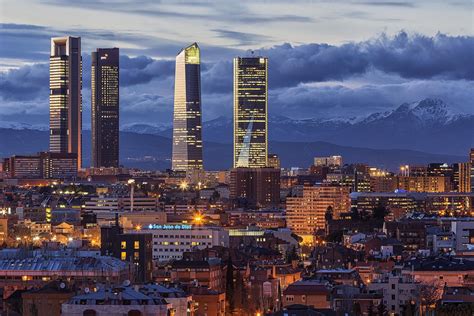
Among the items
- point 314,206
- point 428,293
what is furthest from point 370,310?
point 314,206

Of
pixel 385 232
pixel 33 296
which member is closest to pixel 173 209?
pixel 385 232

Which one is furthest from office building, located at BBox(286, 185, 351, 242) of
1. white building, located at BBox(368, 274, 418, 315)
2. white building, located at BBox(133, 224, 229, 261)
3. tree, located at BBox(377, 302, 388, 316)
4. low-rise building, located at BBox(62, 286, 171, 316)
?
low-rise building, located at BBox(62, 286, 171, 316)

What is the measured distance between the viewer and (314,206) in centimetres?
18775

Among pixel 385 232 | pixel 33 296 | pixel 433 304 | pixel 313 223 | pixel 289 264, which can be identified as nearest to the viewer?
pixel 33 296

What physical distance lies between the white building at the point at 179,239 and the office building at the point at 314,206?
54.4 m

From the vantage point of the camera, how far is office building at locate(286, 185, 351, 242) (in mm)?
182625

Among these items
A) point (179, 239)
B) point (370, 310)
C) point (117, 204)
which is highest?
point (117, 204)

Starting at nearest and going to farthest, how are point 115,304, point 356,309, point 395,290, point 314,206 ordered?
point 115,304 → point 356,309 → point 395,290 → point 314,206

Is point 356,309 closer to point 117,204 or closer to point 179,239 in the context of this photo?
point 179,239

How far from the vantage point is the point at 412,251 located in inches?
4761

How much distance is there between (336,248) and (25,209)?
66.8 metres

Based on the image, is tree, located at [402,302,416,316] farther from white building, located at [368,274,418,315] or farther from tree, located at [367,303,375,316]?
white building, located at [368,274,418,315]

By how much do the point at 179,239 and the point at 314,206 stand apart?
66.6 metres

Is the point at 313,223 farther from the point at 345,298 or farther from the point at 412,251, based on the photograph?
the point at 345,298
